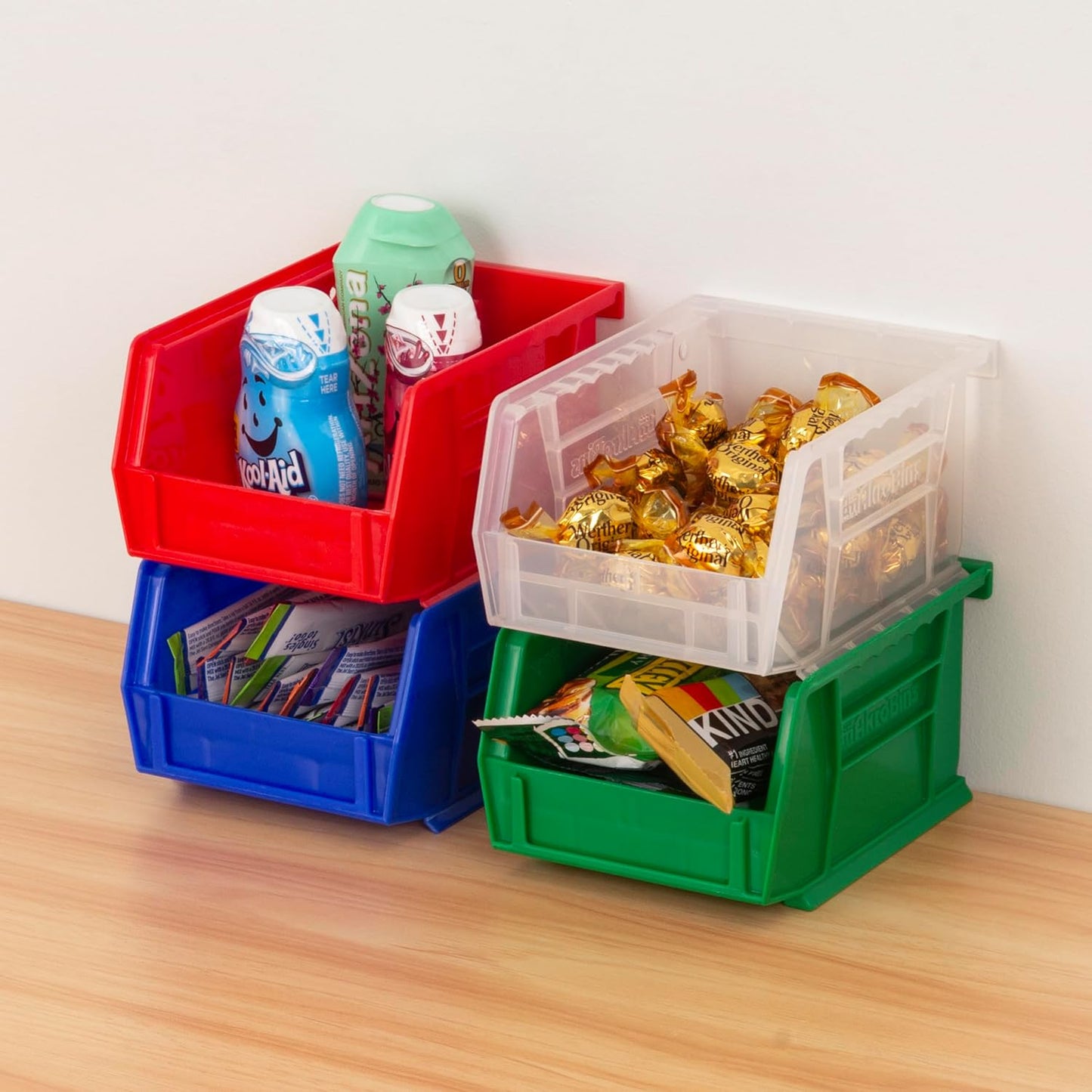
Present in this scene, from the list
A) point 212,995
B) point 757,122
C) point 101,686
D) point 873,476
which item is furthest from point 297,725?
point 757,122

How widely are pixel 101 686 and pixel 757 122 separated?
0.70 metres

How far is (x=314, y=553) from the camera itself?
3.83 feet

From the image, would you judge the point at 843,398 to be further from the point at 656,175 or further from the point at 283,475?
the point at 283,475

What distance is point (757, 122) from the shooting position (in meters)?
1.24

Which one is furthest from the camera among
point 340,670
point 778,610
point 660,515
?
point 340,670

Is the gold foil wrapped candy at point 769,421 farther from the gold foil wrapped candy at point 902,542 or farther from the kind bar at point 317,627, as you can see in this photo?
the kind bar at point 317,627

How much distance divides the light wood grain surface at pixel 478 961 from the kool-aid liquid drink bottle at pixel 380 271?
0.97 ft

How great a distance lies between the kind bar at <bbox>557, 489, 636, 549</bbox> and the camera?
1.12 metres

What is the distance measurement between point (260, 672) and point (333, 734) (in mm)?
97

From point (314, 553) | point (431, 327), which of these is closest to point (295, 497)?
point (314, 553)

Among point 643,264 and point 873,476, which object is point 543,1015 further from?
point 643,264

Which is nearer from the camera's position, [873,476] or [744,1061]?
[744,1061]

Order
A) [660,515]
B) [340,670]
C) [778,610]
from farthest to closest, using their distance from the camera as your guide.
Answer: [340,670], [660,515], [778,610]

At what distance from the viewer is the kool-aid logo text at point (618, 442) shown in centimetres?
123
